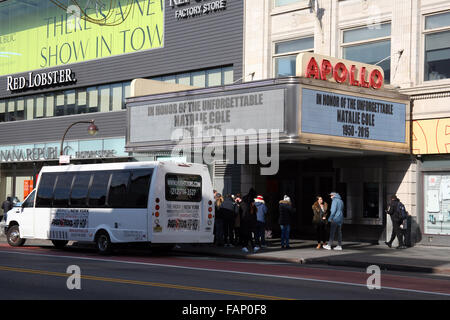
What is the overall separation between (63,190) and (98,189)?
1.79m

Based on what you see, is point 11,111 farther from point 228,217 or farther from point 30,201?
point 228,217

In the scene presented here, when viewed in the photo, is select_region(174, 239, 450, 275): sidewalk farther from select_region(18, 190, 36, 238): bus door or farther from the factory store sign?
the factory store sign

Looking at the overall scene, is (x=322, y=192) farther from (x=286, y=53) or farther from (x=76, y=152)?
(x=76, y=152)

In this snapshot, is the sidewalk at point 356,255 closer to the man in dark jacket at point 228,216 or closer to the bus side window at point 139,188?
the man in dark jacket at point 228,216

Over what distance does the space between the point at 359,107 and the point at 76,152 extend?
18.7 m

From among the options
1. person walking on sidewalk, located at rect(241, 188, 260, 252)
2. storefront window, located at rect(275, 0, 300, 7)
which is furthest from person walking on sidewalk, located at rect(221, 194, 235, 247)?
storefront window, located at rect(275, 0, 300, 7)

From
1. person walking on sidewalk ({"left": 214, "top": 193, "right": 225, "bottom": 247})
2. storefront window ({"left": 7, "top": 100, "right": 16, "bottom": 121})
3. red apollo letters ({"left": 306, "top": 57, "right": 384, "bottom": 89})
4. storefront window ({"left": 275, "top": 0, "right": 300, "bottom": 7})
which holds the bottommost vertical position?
person walking on sidewalk ({"left": 214, "top": 193, "right": 225, "bottom": 247})

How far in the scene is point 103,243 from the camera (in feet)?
72.1

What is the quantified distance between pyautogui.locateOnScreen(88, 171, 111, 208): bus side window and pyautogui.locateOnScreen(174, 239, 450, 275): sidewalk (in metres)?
3.38

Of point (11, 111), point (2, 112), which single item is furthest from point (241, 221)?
point (2, 112)

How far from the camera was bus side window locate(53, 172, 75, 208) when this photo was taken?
76.9 feet

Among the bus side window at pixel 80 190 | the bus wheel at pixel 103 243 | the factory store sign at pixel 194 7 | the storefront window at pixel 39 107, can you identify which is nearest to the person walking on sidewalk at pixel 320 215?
the bus wheel at pixel 103 243

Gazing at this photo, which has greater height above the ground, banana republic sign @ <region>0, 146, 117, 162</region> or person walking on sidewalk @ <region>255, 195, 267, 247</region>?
banana republic sign @ <region>0, 146, 117, 162</region>

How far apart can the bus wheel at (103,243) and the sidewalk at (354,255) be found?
294 centimetres
